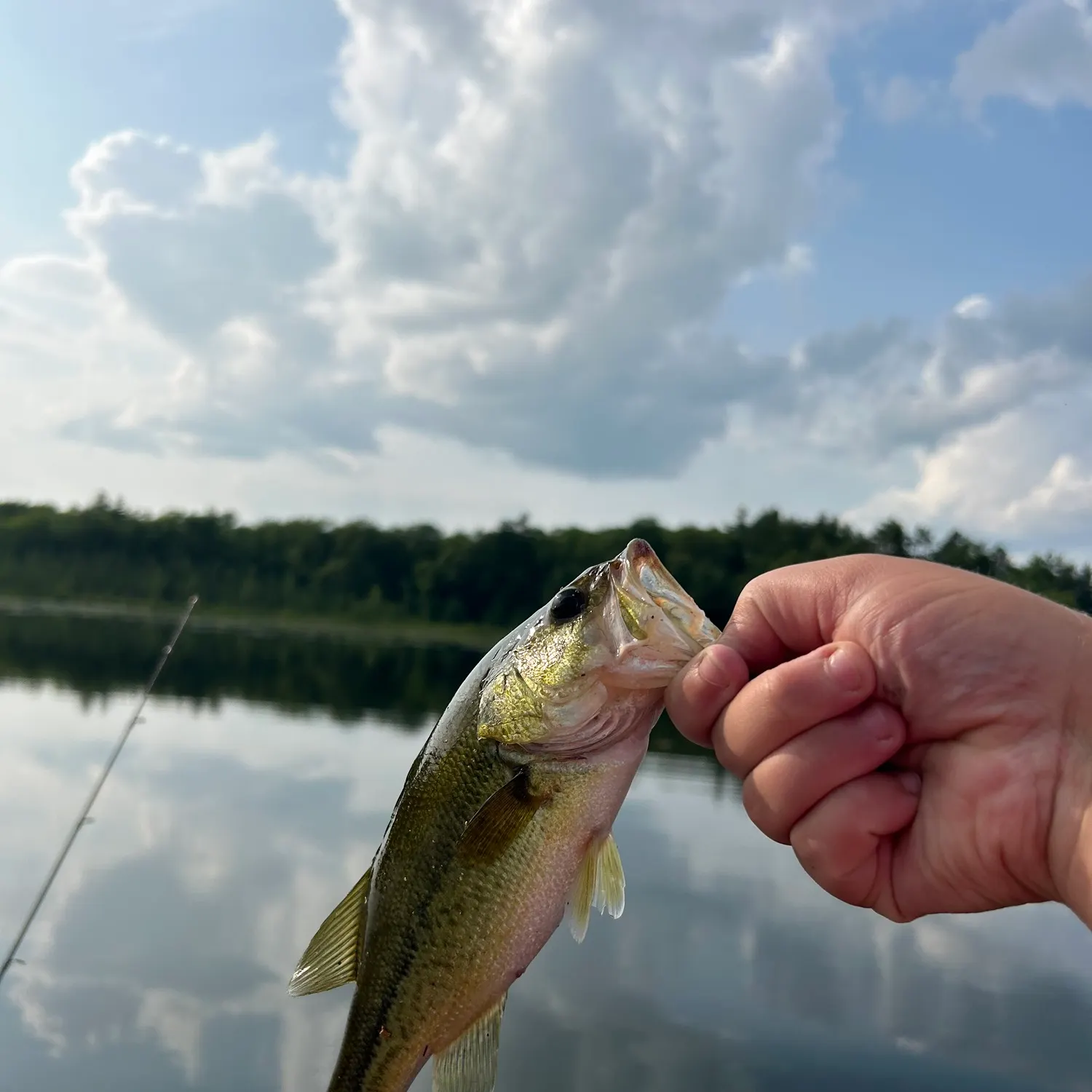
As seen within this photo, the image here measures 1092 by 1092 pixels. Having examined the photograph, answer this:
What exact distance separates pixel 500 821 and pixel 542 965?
25.3 feet

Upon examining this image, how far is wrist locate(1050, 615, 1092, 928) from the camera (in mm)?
2111

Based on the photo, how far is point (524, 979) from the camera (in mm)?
9148

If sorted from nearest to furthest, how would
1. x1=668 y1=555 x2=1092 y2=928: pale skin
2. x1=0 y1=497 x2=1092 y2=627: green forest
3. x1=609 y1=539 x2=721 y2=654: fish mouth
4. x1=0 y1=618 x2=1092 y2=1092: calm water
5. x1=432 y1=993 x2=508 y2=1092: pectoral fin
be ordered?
x1=668 y1=555 x2=1092 y2=928: pale skin, x1=609 y1=539 x2=721 y2=654: fish mouth, x1=432 y1=993 x2=508 y2=1092: pectoral fin, x1=0 y1=618 x2=1092 y2=1092: calm water, x1=0 y1=497 x2=1092 y2=627: green forest

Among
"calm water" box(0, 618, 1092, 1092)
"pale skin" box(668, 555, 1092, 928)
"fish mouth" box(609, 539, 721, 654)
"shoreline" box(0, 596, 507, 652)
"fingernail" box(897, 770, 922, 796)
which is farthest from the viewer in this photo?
"shoreline" box(0, 596, 507, 652)

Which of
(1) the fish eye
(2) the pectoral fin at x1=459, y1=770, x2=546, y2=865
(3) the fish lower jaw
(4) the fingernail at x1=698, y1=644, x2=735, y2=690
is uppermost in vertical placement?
(1) the fish eye

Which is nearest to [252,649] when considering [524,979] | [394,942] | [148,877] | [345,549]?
[345,549]

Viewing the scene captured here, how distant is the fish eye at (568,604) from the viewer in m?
2.66

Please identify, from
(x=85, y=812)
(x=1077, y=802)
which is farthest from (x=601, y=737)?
(x=85, y=812)

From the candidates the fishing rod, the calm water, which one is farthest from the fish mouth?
the calm water

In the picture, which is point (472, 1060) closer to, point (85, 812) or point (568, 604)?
point (568, 604)

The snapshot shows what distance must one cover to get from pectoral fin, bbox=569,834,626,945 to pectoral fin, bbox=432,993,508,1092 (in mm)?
351

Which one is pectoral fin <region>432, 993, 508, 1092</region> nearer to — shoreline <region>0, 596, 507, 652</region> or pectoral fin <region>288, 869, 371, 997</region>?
pectoral fin <region>288, 869, 371, 997</region>

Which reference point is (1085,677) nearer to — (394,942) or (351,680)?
(394,942)

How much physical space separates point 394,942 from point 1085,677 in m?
2.06
